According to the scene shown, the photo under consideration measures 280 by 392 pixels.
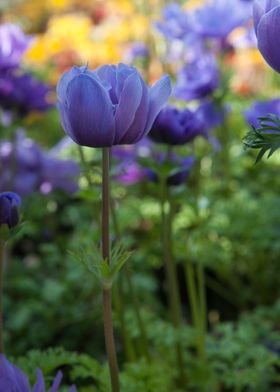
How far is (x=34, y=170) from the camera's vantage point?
1956 millimetres

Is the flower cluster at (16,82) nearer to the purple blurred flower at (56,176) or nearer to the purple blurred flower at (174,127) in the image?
the purple blurred flower at (56,176)

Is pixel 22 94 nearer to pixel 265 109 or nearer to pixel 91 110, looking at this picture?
pixel 265 109

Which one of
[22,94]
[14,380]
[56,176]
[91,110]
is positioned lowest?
[14,380]

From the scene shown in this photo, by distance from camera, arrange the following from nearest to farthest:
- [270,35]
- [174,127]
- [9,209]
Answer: [270,35], [9,209], [174,127]

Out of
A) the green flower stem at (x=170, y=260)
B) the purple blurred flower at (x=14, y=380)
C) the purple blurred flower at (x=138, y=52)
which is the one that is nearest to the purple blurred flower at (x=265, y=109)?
the green flower stem at (x=170, y=260)

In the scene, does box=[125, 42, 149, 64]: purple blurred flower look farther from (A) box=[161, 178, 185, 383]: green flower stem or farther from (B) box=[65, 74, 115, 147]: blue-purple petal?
(B) box=[65, 74, 115, 147]: blue-purple petal

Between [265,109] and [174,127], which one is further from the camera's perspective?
[265,109]

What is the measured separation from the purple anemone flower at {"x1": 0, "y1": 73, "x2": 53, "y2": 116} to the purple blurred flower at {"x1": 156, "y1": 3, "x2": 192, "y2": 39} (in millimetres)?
384

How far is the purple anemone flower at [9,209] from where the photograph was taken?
2.77 ft

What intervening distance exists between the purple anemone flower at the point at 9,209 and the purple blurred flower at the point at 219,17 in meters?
1.14

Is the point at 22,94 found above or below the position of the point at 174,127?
above

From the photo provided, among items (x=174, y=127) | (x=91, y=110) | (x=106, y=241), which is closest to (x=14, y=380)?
(x=106, y=241)

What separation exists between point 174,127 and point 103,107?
0.43 metres

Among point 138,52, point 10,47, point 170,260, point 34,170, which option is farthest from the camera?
point 138,52
